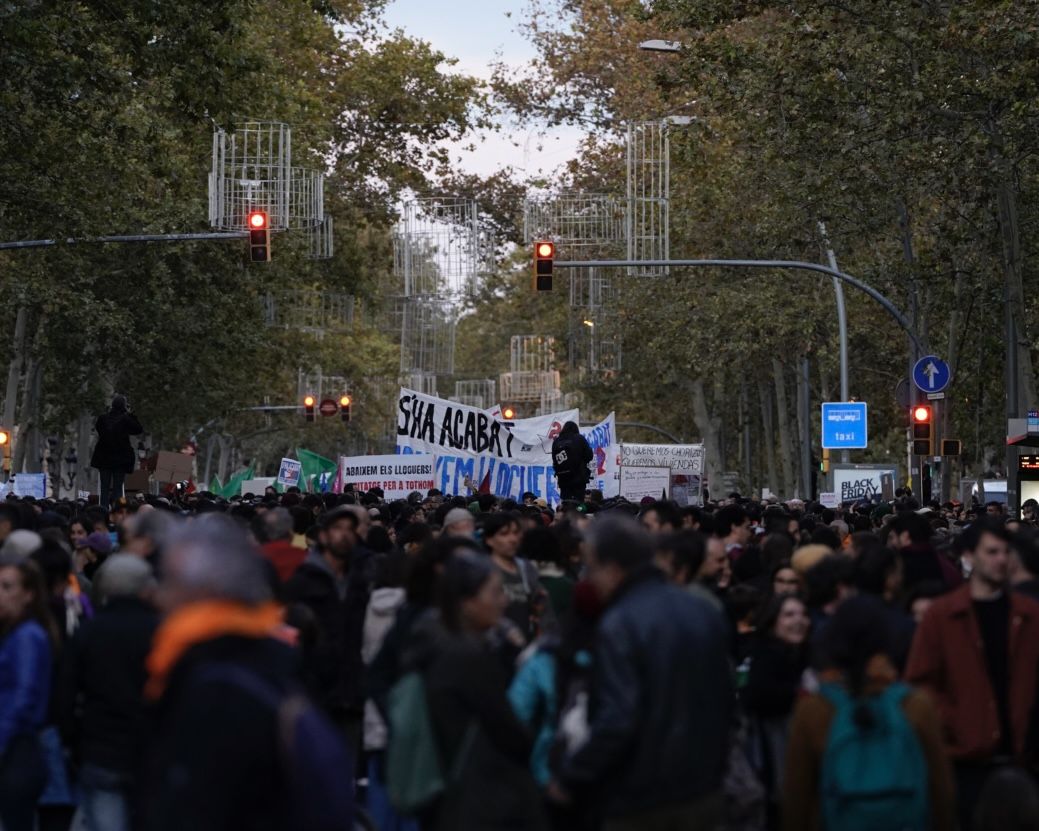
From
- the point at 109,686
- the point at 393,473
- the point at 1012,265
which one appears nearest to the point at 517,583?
the point at 109,686

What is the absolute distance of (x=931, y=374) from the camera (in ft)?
89.3

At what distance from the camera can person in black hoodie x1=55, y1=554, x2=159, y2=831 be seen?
25.6 feet

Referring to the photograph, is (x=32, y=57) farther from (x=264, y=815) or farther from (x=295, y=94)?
(x=295, y=94)

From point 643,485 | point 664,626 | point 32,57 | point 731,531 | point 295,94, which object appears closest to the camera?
point 664,626

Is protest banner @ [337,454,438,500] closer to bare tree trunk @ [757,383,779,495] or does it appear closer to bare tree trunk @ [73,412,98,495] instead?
bare tree trunk @ [73,412,98,495]

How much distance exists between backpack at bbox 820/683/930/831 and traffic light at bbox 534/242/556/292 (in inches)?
962

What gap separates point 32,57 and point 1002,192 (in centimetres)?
1390

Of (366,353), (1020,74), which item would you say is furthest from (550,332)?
(1020,74)

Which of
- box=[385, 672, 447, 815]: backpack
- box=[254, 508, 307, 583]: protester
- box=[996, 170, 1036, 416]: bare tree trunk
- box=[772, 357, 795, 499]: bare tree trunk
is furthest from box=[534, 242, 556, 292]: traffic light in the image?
box=[772, 357, 795, 499]: bare tree trunk

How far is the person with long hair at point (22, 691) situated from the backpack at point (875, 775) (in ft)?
9.23

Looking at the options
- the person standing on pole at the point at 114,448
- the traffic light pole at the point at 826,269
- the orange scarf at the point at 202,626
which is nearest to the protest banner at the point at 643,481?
the traffic light pole at the point at 826,269

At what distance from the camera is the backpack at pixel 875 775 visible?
6.50 metres

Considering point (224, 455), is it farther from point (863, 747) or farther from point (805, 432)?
point (863, 747)

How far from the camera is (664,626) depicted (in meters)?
6.32
